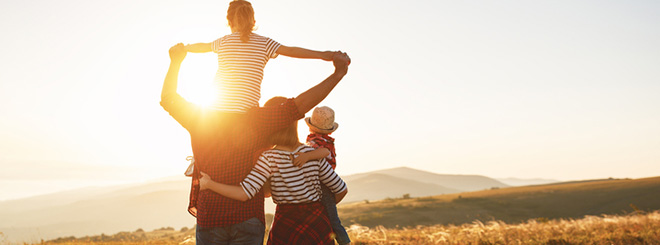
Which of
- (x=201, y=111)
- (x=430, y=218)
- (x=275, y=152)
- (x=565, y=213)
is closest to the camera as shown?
(x=201, y=111)

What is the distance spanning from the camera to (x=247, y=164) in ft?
A: 11.3

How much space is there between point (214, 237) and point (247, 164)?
585 mm

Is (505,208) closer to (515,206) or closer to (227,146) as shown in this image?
(515,206)

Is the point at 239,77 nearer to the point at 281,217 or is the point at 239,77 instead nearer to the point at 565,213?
the point at 281,217

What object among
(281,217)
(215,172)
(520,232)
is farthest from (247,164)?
(520,232)

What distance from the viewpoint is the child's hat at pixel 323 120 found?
4281 millimetres

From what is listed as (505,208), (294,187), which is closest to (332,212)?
(294,187)

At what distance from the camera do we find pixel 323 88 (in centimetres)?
341

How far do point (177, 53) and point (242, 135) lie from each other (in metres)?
0.94

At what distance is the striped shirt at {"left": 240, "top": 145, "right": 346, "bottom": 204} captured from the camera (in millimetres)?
3598

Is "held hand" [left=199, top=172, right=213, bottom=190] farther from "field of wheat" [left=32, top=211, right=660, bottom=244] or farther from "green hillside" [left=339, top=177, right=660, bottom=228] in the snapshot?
"green hillside" [left=339, top=177, right=660, bottom=228]

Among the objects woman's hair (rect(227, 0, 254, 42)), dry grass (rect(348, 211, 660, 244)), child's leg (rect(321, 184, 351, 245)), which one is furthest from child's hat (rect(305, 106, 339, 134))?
dry grass (rect(348, 211, 660, 244))

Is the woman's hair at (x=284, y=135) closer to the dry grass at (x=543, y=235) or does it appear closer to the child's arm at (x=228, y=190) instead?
the child's arm at (x=228, y=190)

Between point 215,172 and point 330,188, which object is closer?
point 215,172
